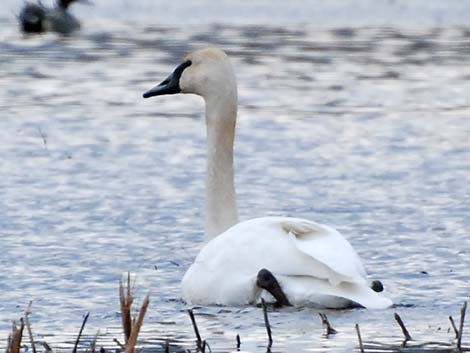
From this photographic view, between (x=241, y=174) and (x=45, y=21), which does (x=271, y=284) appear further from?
(x=45, y=21)

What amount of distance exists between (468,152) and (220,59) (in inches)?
183

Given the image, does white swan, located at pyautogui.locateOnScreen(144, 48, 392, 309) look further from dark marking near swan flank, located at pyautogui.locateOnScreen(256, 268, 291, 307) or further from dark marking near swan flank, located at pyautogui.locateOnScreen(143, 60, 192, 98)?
dark marking near swan flank, located at pyautogui.locateOnScreen(143, 60, 192, 98)

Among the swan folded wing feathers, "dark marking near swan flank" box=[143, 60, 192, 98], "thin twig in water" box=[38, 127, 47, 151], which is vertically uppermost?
"dark marking near swan flank" box=[143, 60, 192, 98]

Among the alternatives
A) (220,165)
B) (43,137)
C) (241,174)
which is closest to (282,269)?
(220,165)

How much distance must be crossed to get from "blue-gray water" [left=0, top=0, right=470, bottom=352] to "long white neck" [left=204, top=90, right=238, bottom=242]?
343 millimetres

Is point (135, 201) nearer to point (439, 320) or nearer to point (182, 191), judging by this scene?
point (182, 191)

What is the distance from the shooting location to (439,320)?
6.81 m

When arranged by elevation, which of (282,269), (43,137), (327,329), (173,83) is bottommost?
(43,137)

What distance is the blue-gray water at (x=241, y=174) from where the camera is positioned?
7.08 meters

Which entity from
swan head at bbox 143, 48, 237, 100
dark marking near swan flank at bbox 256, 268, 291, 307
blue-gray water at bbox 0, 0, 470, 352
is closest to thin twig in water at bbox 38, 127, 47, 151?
blue-gray water at bbox 0, 0, 470, 352

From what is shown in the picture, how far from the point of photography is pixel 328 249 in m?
6.72

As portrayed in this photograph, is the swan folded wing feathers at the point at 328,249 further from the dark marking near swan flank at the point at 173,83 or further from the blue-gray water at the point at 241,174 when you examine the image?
the dark marking near swan flank at the point at 173,83

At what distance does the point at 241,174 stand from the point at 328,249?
4854 mm

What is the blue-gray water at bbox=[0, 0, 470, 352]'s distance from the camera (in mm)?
7082
